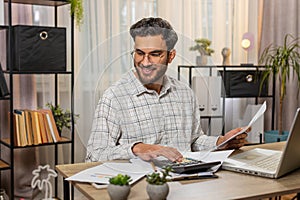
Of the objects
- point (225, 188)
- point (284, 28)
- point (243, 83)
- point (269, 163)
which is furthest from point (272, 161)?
point (284, 28)

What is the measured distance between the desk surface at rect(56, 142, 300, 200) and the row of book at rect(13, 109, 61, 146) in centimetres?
142

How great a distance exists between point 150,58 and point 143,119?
0.20m

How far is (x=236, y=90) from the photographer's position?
12.2 feet

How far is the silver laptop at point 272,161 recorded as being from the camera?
144 centimetres

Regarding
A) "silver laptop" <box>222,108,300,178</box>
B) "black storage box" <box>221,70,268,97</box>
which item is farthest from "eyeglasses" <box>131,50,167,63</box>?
"black storage box" <box>221,70,268,97</box>

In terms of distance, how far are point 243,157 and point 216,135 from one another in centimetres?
12

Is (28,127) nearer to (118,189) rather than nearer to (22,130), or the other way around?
(22,130)

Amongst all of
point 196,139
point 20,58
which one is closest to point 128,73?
point 196,139

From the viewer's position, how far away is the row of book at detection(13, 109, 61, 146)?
287 centimetres

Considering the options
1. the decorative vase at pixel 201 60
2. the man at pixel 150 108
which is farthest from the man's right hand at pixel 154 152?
the decorative vase at pixel 201 60

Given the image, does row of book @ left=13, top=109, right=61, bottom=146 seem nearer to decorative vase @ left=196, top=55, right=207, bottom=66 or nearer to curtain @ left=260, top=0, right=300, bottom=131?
decorative vase @ left=196, top=55, right=207, bottom=66

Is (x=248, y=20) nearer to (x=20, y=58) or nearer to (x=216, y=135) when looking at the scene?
(x=20, y=58)

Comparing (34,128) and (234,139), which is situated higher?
(234,139)

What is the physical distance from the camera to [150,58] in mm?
1489
